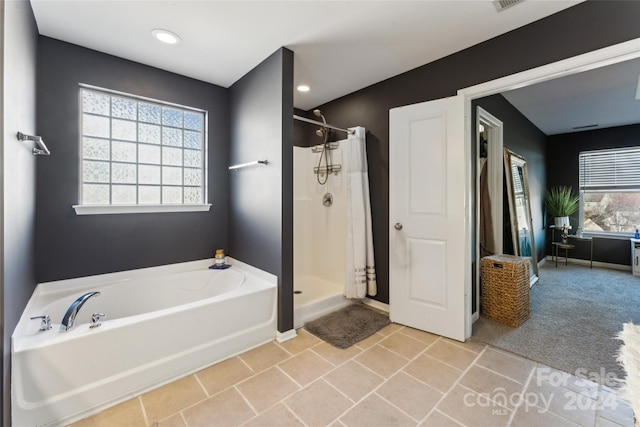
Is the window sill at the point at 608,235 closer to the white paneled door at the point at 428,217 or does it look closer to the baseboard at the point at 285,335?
the white paneled door at the point at 428,217

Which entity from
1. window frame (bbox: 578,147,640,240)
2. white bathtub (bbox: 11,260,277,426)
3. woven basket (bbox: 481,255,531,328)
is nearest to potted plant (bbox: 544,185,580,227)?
window frame (bbox: 578,147,640,240)

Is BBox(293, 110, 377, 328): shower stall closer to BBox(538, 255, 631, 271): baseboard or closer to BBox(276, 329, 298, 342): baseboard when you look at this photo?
BBox(276, 329, 298, 342): baseboard

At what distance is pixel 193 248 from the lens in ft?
9.14

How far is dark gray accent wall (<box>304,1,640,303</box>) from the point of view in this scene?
5.32 feet

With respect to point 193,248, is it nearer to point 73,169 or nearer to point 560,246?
point 73,169

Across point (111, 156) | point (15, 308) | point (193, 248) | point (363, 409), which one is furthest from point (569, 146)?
point (15, 308)

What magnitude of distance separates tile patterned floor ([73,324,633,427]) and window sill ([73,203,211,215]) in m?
1.50

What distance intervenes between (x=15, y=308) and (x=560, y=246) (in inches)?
267

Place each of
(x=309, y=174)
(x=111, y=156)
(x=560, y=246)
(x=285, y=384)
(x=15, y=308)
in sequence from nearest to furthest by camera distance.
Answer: (x=15, y=308), (x=285, y=384), (x=111, y=156), (x=309, y=174), (x=560, y=246)

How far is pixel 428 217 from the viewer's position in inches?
91.8

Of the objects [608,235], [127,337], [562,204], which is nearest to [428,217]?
[127,337]

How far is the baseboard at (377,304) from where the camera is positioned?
9.20 ft

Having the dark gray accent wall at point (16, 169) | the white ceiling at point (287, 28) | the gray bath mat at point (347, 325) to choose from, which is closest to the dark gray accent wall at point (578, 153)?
the white ceiling at point (287, 28)

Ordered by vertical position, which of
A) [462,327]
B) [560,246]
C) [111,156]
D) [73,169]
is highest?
[111,156]
